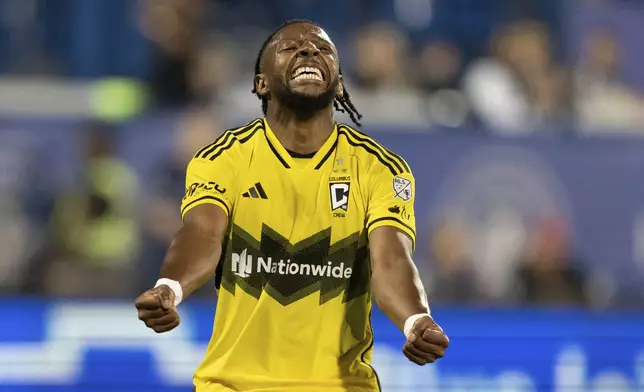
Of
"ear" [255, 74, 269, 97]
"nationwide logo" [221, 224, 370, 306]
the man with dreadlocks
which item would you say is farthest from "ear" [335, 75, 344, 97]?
"nationwide logo" [221, 224, 370, 306]

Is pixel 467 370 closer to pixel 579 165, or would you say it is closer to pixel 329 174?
pixel 579 165

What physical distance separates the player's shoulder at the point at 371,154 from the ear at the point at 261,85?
1.04ft

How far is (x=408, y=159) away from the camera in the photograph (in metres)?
9.73

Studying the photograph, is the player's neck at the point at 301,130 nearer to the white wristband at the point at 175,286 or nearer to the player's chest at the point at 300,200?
the player's chest at the point at 300,200

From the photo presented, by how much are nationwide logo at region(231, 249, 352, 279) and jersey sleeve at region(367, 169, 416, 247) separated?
211 mm

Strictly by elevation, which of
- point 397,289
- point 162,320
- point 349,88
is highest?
point 349,88

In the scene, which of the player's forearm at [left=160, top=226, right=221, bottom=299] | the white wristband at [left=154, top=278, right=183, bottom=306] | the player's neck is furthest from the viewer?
the player's neck

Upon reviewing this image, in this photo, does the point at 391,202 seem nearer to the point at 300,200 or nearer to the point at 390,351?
the point at 300,200

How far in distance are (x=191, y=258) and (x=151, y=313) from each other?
1.38ft

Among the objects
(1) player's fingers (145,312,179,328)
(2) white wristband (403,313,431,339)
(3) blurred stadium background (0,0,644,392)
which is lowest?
(1) player's fingers (145,312,179,328)

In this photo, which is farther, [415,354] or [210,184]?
[210,184]

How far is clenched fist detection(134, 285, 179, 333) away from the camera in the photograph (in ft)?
11.4

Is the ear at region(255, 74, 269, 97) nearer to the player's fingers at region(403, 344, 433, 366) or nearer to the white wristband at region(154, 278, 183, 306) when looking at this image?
the white wristband at region(154, 278, 183, 306)

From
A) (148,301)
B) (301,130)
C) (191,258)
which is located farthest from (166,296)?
(301,130)
